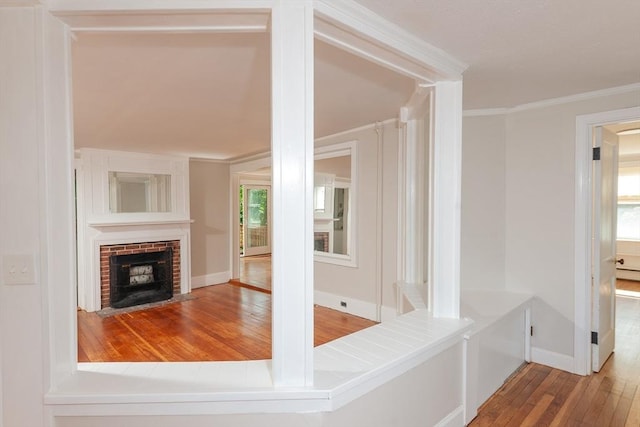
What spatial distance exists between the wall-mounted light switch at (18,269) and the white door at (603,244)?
367 centimetres

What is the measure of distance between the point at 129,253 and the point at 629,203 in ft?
28.5

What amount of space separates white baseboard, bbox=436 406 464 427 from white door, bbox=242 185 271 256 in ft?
25.6

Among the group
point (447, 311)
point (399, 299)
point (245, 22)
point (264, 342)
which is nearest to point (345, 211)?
point (399, 299)

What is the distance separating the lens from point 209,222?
19.7 feet

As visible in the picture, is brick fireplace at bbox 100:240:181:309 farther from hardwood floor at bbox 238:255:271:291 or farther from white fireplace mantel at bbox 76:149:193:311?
hardwood floor at bbox 238:255:271:291

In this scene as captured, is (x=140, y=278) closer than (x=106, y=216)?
No

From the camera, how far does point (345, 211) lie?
4.44 metres

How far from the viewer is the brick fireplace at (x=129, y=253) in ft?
15.3

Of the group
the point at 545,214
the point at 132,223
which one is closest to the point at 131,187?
the point at 132,223

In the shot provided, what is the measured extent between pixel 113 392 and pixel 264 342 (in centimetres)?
219

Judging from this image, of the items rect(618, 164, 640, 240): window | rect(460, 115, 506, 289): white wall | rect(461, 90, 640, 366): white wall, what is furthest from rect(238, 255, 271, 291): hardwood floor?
rect(618, 164, 640, 240): window

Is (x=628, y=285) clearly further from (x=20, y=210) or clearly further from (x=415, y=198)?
(x=20, y=210)

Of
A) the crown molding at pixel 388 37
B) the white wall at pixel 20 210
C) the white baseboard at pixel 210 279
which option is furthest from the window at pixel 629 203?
the white wall at pixel 20 210

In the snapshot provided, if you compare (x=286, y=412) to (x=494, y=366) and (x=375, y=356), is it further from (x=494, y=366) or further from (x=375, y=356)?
(x=494, y=366)
